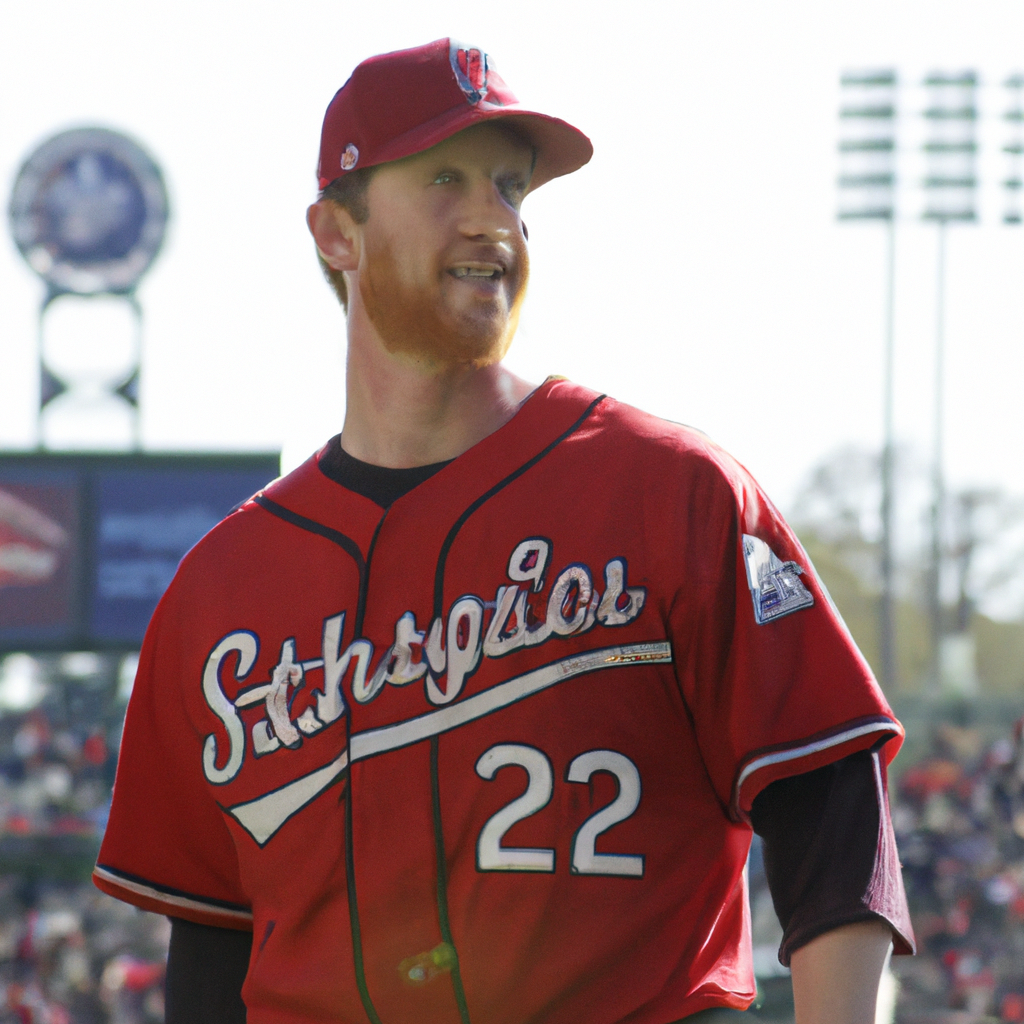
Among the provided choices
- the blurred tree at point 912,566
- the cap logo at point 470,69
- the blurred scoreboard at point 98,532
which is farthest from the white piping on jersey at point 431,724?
the blurred tree at point 912,566

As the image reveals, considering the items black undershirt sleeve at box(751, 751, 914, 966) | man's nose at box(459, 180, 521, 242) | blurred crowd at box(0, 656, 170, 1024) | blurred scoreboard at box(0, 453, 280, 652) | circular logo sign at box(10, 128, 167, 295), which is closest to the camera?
black undershirt sleeve at box(751, 751, 914, 966)

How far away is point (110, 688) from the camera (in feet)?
59.4

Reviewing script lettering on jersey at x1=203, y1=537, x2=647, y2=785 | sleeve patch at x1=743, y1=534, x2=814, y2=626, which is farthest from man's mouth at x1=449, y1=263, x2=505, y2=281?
sleeve patch at x1=743, y1=534, x2=814, y2=626

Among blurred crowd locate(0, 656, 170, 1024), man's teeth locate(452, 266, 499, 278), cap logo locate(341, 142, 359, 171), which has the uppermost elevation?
cap logo locate(341, 142, 359, 171)

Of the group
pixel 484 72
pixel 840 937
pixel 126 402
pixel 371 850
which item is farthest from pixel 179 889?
pixel 126 402

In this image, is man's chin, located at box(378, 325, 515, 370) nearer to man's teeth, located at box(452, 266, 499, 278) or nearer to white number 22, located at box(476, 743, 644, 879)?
man's teeth, located at box(452, 266, 499, 278)

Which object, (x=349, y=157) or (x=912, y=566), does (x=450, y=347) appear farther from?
(x=912, y=566)

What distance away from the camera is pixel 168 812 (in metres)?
2.04

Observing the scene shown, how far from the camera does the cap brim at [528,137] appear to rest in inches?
71.9

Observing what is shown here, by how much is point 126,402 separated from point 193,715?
42.4 ft

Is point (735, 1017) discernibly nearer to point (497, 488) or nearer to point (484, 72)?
point (497, 488)

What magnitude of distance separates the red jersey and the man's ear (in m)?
0.36

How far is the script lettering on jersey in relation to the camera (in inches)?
65.8

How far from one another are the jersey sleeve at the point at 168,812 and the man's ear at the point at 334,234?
521 millimetres
